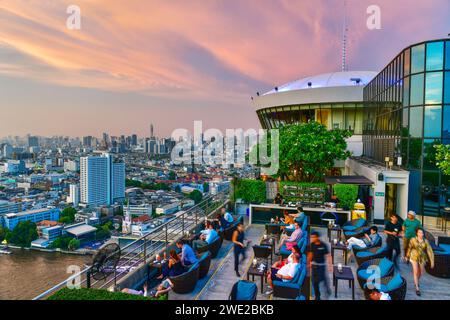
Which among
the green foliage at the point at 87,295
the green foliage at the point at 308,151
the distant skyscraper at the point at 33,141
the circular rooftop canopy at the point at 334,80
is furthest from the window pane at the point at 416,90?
the distant skyscraper at the point at 33,141

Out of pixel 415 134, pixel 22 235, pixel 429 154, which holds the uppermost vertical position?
pixel 415 134

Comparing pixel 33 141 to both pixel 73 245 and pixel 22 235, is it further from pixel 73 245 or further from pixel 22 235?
pixel 73 245

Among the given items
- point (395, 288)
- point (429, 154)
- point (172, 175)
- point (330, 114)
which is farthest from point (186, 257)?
point (172, 175)

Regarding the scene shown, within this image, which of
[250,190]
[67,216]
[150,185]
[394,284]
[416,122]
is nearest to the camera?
[394,284]

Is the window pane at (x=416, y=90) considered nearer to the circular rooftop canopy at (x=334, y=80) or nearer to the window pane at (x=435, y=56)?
the window pane at (x=435, y=56)

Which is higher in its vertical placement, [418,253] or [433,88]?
[433,88]

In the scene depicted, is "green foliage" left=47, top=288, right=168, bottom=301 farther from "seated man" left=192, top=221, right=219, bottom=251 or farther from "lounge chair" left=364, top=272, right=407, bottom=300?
"lounge chair" left=364, top=272, right=407, bottom=300

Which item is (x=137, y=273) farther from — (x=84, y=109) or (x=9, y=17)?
(x=84, y=109)
